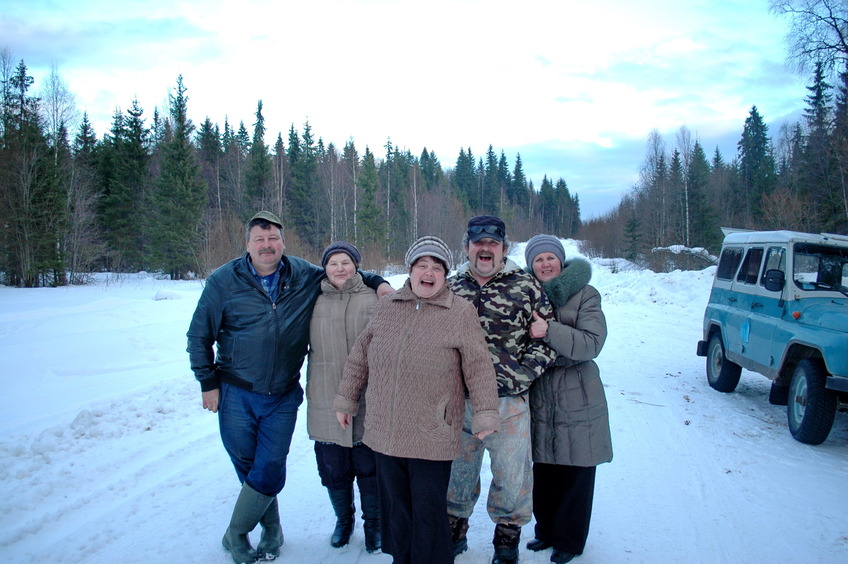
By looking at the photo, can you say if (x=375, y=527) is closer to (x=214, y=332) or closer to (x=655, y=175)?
(x=214, y=332)

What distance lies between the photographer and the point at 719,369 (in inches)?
293

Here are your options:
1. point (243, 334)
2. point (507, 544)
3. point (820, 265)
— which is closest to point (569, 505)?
point (507, 544)

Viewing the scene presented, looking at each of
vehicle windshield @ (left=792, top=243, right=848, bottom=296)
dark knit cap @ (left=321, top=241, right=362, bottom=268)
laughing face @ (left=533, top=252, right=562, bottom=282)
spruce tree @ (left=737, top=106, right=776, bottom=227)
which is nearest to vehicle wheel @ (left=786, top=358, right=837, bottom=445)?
vehicle windshield @ (left=792, top=243, right=848, bottom=296)

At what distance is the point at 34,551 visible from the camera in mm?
3146

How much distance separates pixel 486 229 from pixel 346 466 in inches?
74.5

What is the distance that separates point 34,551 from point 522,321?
3.50m

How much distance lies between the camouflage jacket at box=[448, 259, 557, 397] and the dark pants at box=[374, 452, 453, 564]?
65 cm

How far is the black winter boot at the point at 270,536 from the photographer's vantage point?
319cm

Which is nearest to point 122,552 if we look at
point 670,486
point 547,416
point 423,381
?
A: point 423,381

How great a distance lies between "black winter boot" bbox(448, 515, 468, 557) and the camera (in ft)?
10.3

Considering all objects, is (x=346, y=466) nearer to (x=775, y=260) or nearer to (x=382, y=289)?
(x=382, y=289)

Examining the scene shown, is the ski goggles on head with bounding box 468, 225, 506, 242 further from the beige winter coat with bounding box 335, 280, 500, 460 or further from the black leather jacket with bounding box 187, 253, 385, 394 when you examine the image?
the black leather jacket with bounding box 187, 253, 385, 394

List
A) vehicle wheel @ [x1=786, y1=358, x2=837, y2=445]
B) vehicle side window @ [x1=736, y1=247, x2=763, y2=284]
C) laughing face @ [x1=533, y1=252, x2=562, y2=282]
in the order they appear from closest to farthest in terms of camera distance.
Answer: laughing face @ [x1=533, y1=252, x2=562, y2=282]
vehicle wheel @ [x1=786, y1=358, x2=837, y2=445]
vehicle side window @ [x1=736, y1=247, x2=763, y2=284]

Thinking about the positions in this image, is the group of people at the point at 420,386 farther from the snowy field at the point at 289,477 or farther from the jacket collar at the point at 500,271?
the snowy field at the point at 289,477
